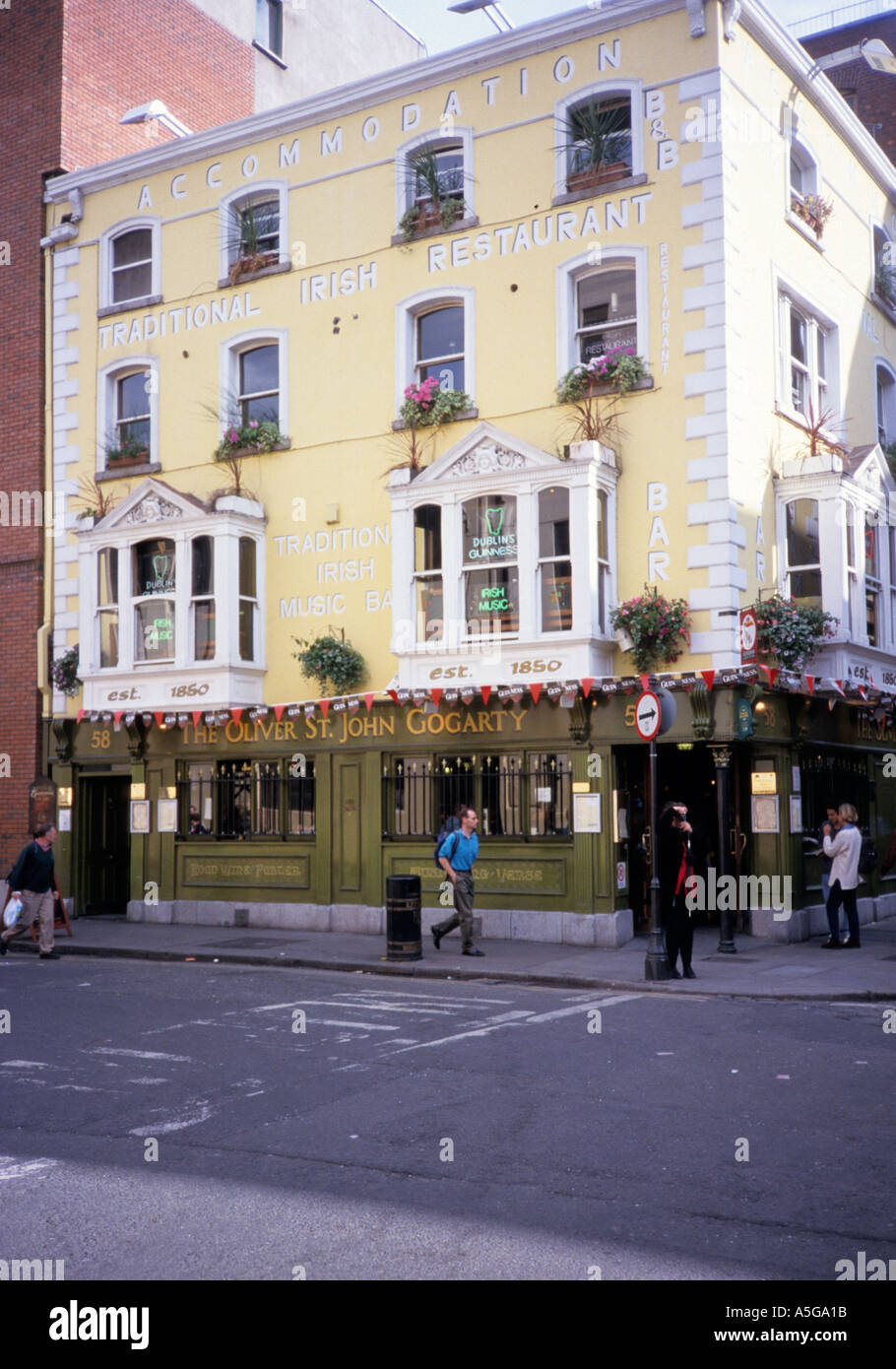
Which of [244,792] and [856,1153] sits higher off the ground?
[244,792]

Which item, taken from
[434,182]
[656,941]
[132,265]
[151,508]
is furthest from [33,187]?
[656,941]

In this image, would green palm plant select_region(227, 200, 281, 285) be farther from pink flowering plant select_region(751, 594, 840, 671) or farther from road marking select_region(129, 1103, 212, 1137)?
road marking select_region(129, 1103, 212, 1137)

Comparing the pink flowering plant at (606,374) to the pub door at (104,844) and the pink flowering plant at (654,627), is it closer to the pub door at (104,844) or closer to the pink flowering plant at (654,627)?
the pink flowering plant at (654,627)

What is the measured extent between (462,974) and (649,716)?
11.9 feet

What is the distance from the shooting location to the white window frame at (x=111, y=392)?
21.4 metres

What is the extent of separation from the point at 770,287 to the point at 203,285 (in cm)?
902

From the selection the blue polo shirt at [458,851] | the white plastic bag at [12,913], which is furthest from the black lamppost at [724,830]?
the white plastic bag at [12,913]

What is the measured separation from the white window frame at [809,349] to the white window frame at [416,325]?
4.40 m

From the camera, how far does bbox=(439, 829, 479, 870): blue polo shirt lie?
15.8 metres

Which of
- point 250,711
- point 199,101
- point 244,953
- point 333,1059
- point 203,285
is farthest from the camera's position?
point 199,101

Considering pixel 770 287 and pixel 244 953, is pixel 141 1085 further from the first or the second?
pixel 770 287
